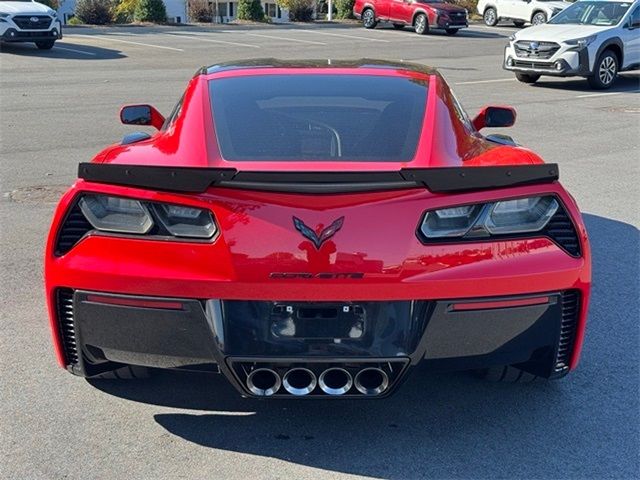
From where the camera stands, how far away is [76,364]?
3732 mm

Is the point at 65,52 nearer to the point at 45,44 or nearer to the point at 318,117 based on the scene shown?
the point at 45,44

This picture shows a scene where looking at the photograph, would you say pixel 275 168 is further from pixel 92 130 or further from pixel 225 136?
pixel 92 130

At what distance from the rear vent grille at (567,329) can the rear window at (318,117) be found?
873 millimetres

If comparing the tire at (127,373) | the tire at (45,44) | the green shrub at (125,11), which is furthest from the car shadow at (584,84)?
the green shrub at (125,11)

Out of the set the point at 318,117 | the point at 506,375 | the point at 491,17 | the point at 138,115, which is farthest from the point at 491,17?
the point at 506,375

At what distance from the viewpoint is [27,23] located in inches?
824

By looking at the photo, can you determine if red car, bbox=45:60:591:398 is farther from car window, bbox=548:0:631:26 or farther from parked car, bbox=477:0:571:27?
parked car, bbox=477:0:571:27

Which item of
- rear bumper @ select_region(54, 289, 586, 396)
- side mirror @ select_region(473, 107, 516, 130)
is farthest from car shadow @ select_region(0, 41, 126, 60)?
rear bumper @ select_region(54, 289, 586, 396)

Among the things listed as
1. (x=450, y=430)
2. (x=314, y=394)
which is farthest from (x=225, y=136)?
(x=450, y=430)

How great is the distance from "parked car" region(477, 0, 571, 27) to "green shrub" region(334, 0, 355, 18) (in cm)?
538

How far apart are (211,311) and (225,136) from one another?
950 millimetres

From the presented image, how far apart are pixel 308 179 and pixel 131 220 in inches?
27.6

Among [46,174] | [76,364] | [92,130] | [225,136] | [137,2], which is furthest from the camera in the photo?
[137,2]

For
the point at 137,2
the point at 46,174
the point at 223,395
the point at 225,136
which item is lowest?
the point at 137,2
